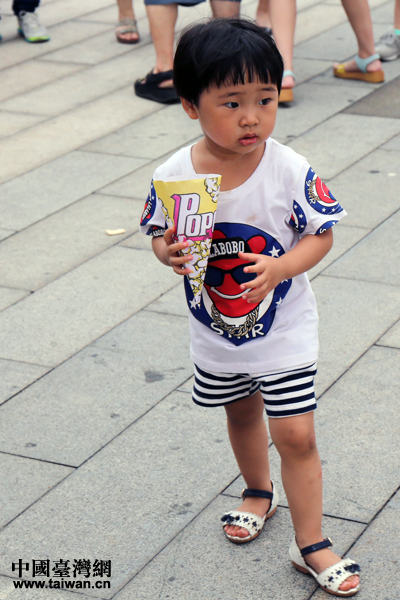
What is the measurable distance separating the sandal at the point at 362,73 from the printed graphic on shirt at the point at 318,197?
472cm

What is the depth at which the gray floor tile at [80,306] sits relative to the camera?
3.63 m

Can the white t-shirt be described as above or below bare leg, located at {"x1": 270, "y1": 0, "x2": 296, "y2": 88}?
above

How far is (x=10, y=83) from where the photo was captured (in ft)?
23.5

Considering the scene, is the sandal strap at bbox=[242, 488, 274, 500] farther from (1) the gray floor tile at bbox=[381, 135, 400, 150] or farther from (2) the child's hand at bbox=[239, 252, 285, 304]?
(1) the gray floor tile at bbox=[381, 135, 400, 150]

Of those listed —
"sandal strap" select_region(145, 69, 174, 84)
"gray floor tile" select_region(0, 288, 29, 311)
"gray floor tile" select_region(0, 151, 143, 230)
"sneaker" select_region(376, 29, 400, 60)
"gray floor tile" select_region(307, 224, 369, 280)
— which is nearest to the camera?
"gray floor tile" select_region(0, 288, 29, 311)

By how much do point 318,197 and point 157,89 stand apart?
4643 mm

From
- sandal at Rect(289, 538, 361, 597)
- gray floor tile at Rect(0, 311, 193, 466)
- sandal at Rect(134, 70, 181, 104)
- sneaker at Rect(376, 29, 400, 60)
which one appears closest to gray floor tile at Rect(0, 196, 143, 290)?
gray floor tile at Rect(0, 311, 193, 466)

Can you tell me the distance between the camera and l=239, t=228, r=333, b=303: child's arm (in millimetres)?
2037

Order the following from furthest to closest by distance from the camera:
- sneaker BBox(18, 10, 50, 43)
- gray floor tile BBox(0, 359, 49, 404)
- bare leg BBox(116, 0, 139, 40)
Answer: sneaker BBox(18, 10, 50, 43)
bare leg BBox(116, 0, 139, 40)
gray floor tile BBox(0, 359, 49, 404)

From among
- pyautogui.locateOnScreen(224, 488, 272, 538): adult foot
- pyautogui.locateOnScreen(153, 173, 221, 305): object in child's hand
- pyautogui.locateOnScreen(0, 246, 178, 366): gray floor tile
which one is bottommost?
pyautogui.locateOnScreen(0, 246, 178, 366): gray floor tile

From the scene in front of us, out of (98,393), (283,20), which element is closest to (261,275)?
(98,393)

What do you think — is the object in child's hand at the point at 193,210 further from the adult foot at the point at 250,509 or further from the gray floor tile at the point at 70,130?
the gray floor tile at the point at 70,130

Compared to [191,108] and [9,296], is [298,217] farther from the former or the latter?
[9,296]

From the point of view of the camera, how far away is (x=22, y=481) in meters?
2.83
